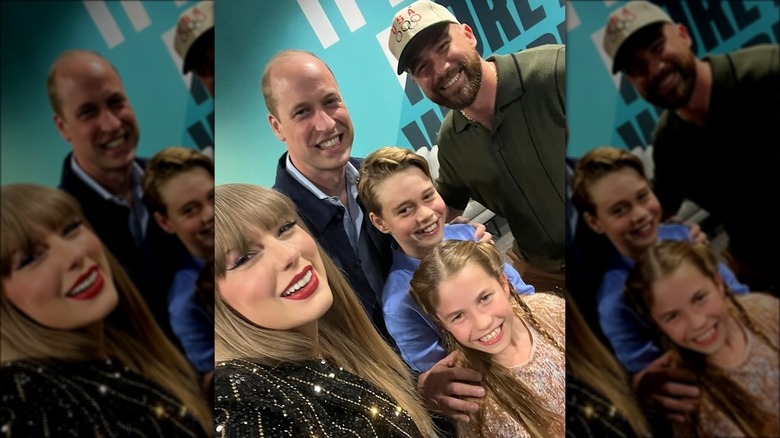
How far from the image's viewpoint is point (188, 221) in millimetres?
2213

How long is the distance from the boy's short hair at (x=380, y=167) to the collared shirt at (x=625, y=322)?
63 cm

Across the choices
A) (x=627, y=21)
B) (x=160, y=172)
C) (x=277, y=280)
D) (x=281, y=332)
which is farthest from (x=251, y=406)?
(x=627, y=21)

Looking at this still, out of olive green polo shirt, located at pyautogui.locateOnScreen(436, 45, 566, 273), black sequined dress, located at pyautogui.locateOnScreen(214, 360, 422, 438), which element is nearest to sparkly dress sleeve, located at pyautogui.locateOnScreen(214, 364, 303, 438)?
black sequined dress, located at pyautogui.locateOnScreen(214, 360, 422, 438)

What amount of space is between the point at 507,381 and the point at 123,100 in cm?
147

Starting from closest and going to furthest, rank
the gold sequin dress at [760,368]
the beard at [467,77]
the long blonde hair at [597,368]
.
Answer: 1. the gold sequin dress at [760,368]
2. the long blonde hair at [597,368]
3. the beard at [467,77]

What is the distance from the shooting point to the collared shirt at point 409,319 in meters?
2.20

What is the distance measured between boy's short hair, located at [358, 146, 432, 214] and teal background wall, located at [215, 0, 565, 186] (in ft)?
0.10

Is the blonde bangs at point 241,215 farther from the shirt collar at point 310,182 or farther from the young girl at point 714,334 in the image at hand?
the young girl at point 714,334

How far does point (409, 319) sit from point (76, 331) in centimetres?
100

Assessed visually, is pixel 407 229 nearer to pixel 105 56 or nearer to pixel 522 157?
pixel 522 157

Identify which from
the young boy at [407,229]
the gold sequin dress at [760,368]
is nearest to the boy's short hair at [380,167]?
the young boy at [407,229]

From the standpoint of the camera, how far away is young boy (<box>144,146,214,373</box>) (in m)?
2.18

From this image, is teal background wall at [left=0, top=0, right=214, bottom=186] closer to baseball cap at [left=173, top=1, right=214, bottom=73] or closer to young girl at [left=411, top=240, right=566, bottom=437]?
baseball cap at [left=173, top=1, right=214, bottom=73]

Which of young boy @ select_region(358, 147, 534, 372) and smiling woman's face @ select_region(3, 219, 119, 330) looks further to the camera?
young boy @ select_region(358, 147, 534, 372)
